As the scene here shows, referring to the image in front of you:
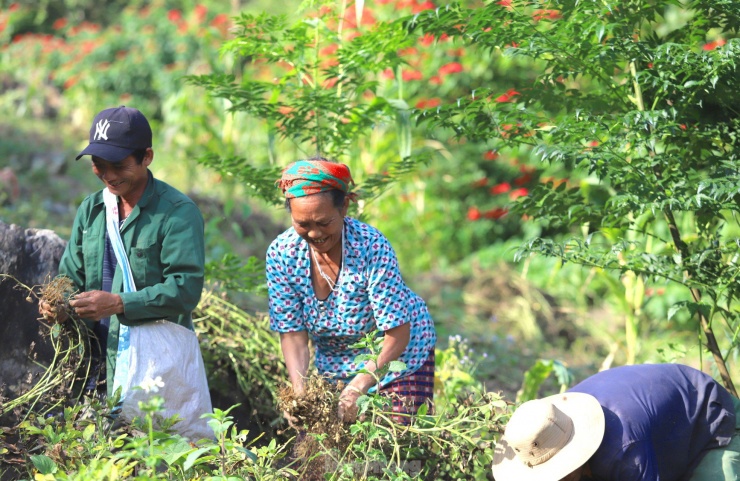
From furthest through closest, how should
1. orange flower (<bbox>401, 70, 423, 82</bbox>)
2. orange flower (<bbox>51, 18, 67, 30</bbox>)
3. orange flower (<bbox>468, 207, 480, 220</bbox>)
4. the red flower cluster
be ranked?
orange flower (<bbox>51, 18, 67, 30</bbox>) < orange flower (<bbox>468, 207, 480, 220</bbox>) < the red flower cluster < orange flower (<bbox>401, 70, 423, 82</bbox>)

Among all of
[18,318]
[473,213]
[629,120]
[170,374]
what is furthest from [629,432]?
[473,213]

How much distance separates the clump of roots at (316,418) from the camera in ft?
9.18

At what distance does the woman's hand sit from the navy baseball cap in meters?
1.08

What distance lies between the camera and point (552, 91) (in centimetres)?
358

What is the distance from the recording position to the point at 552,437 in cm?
270

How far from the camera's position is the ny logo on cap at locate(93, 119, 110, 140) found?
287 centimetres

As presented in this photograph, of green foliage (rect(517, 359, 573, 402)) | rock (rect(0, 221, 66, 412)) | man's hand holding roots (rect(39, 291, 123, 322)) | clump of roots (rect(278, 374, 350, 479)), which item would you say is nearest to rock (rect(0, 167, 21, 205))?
rock (rect(0, 221, 66, 412))

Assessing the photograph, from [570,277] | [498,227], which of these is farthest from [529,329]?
[498,227]

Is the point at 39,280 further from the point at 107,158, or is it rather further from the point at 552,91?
the point at 552,91

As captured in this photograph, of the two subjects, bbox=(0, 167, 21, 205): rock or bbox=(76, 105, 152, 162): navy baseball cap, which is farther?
bbox=(0, 167, 21, 205): rock

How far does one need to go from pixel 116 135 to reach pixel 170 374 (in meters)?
0.83

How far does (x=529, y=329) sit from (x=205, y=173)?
373 centimetres

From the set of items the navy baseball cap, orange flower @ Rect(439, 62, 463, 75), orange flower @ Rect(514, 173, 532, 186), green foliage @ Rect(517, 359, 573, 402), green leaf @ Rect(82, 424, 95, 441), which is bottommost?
orange flower @ Rect(514, 173, 532, 186)

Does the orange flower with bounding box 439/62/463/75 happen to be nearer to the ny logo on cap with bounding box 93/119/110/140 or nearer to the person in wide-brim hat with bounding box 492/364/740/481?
the person in wide-brim hat with bounding box 492/364/740/481
